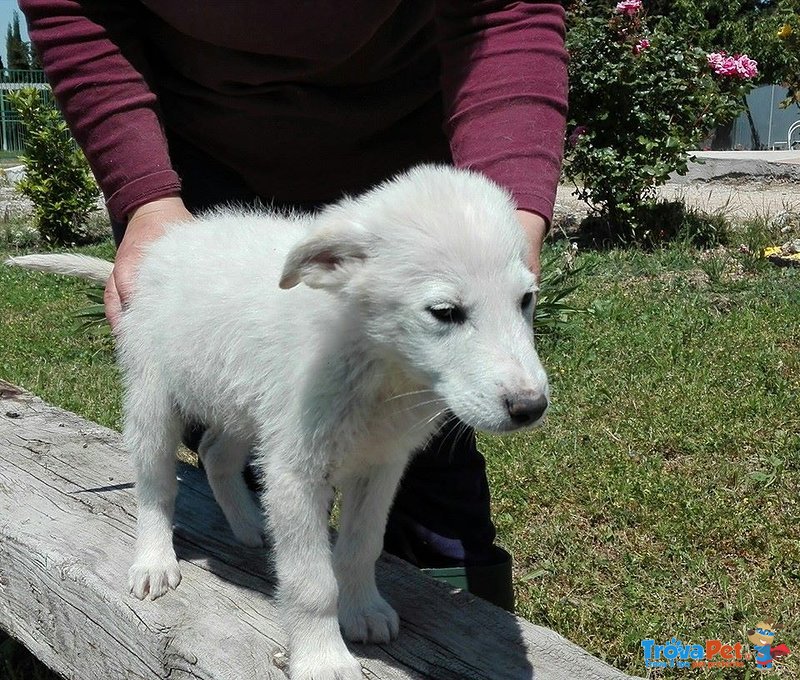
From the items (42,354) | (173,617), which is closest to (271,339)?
(173,617)

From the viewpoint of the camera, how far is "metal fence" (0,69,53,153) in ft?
77.9

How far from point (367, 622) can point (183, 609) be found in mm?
503

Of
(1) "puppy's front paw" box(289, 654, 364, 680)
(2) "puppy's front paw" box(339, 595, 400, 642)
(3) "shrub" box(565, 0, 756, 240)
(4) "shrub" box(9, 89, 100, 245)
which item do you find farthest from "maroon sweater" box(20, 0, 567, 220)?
(4) "shrub" box(9, 89, 100, 245)

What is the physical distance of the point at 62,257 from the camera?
9.76 ft

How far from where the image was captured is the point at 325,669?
218cm

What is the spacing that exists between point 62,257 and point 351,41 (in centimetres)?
110

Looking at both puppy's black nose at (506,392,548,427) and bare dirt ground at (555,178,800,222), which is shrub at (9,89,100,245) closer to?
bare dirt ground at (555,178,800,222)

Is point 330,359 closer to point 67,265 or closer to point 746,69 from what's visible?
point 67,265

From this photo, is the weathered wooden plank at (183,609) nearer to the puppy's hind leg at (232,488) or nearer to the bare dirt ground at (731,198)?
the puppy's hind leg at (232,488)

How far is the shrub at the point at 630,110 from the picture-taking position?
9.05 meters

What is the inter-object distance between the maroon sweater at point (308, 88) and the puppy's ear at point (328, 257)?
0.60 m

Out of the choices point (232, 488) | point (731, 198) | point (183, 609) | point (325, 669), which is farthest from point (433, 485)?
point (731, 198)

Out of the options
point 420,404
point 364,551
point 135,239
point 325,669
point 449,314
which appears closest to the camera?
point 449,314

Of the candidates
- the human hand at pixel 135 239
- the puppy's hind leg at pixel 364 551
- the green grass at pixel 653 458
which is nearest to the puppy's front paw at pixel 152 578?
the puppy's hind leg at pixel 364 551
